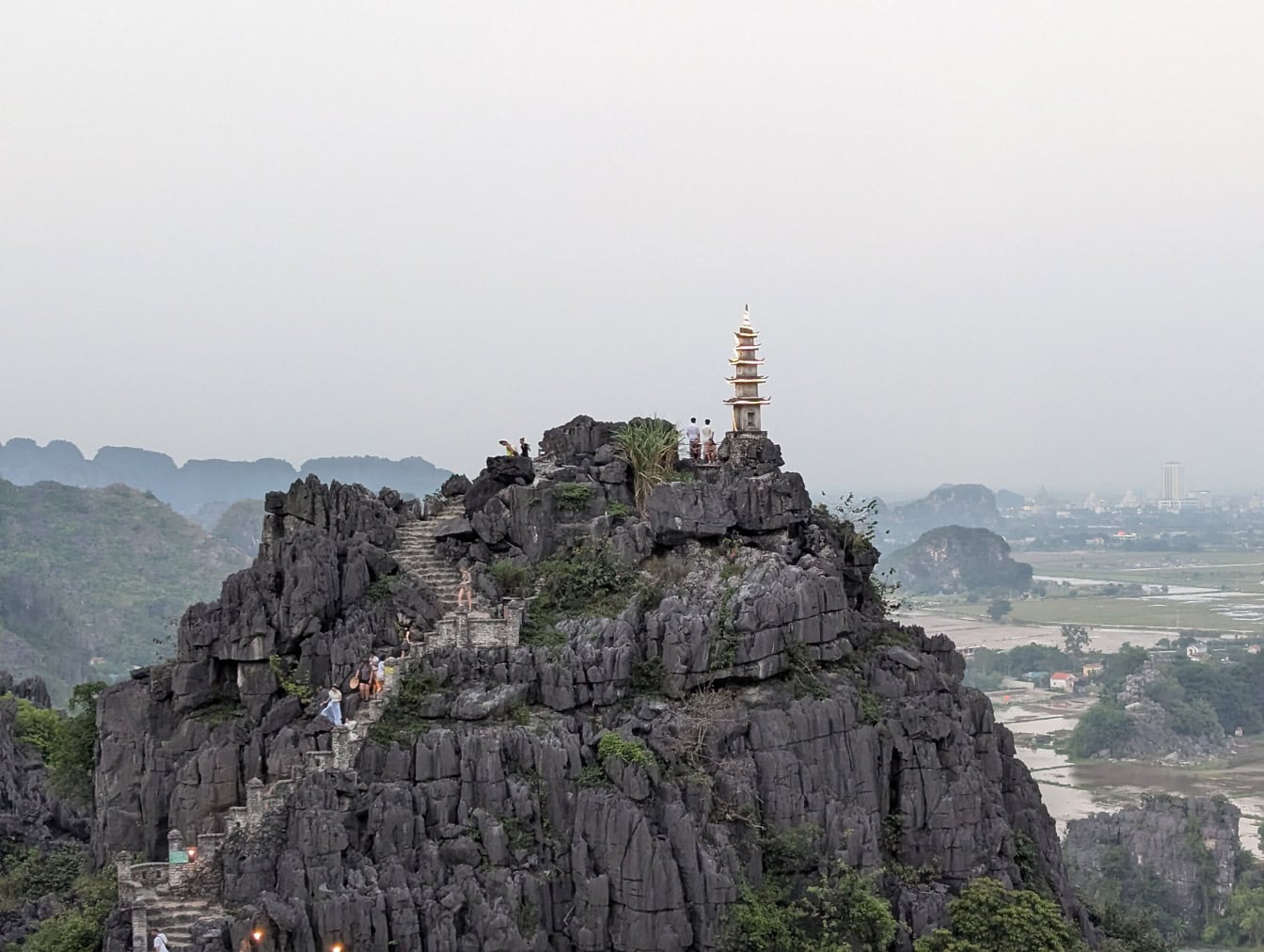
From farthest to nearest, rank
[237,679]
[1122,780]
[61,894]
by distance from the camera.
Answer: [1122,780] < [61,894] < [237,679]

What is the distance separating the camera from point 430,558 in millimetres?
38625

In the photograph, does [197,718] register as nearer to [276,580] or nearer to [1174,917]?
[276,580]

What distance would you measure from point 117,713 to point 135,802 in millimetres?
2145

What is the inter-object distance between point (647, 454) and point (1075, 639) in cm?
11323

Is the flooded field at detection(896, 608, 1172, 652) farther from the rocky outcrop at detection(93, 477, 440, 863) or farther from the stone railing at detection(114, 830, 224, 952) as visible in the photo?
the stone railing at detection(114, 830, 224, 952)

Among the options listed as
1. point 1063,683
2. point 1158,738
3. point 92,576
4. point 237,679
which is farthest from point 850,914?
point 92,576

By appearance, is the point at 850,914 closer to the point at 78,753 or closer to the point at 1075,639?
the point at 78,753

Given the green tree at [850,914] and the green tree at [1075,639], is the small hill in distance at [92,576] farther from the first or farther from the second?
the green tree at [850,914]

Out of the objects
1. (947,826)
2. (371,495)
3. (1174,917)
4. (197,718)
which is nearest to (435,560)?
(371,495)

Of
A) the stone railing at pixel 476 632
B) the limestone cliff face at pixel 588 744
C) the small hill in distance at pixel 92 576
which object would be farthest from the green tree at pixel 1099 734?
the stone railing at pixel 476 632

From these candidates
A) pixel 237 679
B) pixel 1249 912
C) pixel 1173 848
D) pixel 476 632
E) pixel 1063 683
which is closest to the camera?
pixel 476 632

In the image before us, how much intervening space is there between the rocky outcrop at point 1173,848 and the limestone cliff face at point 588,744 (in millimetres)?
31396

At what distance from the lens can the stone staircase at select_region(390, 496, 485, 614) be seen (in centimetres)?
3734

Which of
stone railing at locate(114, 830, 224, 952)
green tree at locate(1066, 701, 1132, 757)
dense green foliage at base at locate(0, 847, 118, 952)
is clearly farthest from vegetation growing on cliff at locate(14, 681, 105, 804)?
green tree at locate(1066, 701, 1132, 757)
